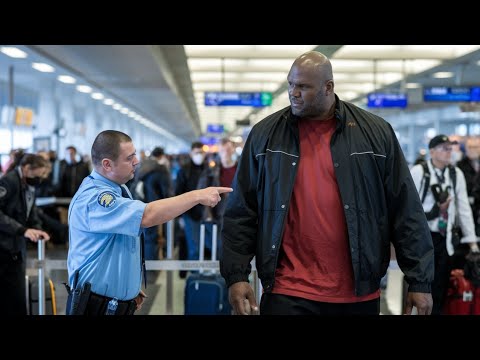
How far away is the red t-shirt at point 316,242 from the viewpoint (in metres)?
2.92

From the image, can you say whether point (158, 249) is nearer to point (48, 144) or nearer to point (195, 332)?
point (195, 332)

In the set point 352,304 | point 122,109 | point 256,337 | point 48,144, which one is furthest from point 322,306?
point 122,109

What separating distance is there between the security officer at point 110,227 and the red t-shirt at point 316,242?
0.37 metres

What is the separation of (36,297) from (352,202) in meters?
3.65

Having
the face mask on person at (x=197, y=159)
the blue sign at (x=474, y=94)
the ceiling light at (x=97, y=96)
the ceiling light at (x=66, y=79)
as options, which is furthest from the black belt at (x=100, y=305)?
the ceiling light at (x=97, y=96)

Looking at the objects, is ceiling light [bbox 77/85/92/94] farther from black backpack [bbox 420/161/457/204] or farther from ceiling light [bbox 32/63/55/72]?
black backpack [bbox 420/161/457/204]

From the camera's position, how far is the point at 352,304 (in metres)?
2.94

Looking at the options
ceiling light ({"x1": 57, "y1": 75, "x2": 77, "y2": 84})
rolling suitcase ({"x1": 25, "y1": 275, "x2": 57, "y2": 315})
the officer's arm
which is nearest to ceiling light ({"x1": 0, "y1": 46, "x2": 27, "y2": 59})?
ceiling light ({"x1": 57, "y1": 75, "x2": 77, "y2": 84})

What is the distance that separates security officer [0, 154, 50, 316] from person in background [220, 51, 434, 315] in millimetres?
2671

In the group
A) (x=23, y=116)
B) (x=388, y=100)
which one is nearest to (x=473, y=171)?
(x=388, y=100)

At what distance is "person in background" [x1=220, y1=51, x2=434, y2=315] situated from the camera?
115 inches

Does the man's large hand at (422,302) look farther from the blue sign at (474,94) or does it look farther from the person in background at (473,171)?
the blue sign at (474,94)

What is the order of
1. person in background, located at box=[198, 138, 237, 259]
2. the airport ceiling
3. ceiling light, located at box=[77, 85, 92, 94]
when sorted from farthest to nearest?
ceiling light, located at box=[77, 85, 92, 94], the airport ceiling, person in background, located at box=[198, 138, 237, 259]
